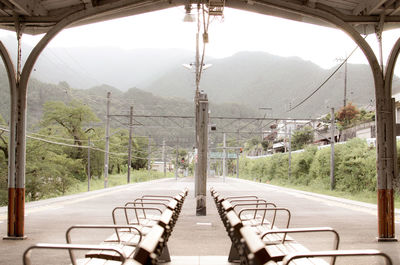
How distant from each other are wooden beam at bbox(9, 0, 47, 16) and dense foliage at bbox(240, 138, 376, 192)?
2005cm

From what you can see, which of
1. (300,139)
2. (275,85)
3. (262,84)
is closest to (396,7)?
(300,139)

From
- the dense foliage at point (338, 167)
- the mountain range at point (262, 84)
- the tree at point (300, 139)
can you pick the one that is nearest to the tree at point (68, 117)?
the dense foliage at point (338, 167)

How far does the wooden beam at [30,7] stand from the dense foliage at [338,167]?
20.1m

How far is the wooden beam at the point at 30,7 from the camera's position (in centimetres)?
877

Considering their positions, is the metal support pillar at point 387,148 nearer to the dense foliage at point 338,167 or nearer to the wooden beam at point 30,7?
the wooden beam at point 30,7

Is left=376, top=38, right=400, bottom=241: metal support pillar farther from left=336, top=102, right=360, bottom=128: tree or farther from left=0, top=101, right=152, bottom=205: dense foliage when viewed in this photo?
left=336, top=102, right=360, bottom=128: tree

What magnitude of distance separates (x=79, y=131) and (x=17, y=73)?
4248cm

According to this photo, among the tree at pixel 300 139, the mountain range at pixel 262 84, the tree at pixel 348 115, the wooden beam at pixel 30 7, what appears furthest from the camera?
the mountain range at pixel 262 84

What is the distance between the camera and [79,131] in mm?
50844

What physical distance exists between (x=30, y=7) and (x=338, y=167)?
24.8 m

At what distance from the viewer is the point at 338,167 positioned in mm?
30781

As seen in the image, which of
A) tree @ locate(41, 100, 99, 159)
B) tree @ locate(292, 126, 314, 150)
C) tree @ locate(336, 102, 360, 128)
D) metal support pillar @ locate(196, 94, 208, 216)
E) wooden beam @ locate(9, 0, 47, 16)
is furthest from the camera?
tree @ locate(292, 126, 314, 150)

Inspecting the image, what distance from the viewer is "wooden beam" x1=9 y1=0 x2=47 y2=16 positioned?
8.77 meters

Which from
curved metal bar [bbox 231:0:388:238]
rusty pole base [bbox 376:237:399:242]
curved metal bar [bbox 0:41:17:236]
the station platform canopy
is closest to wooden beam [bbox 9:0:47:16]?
the station platform canopy
